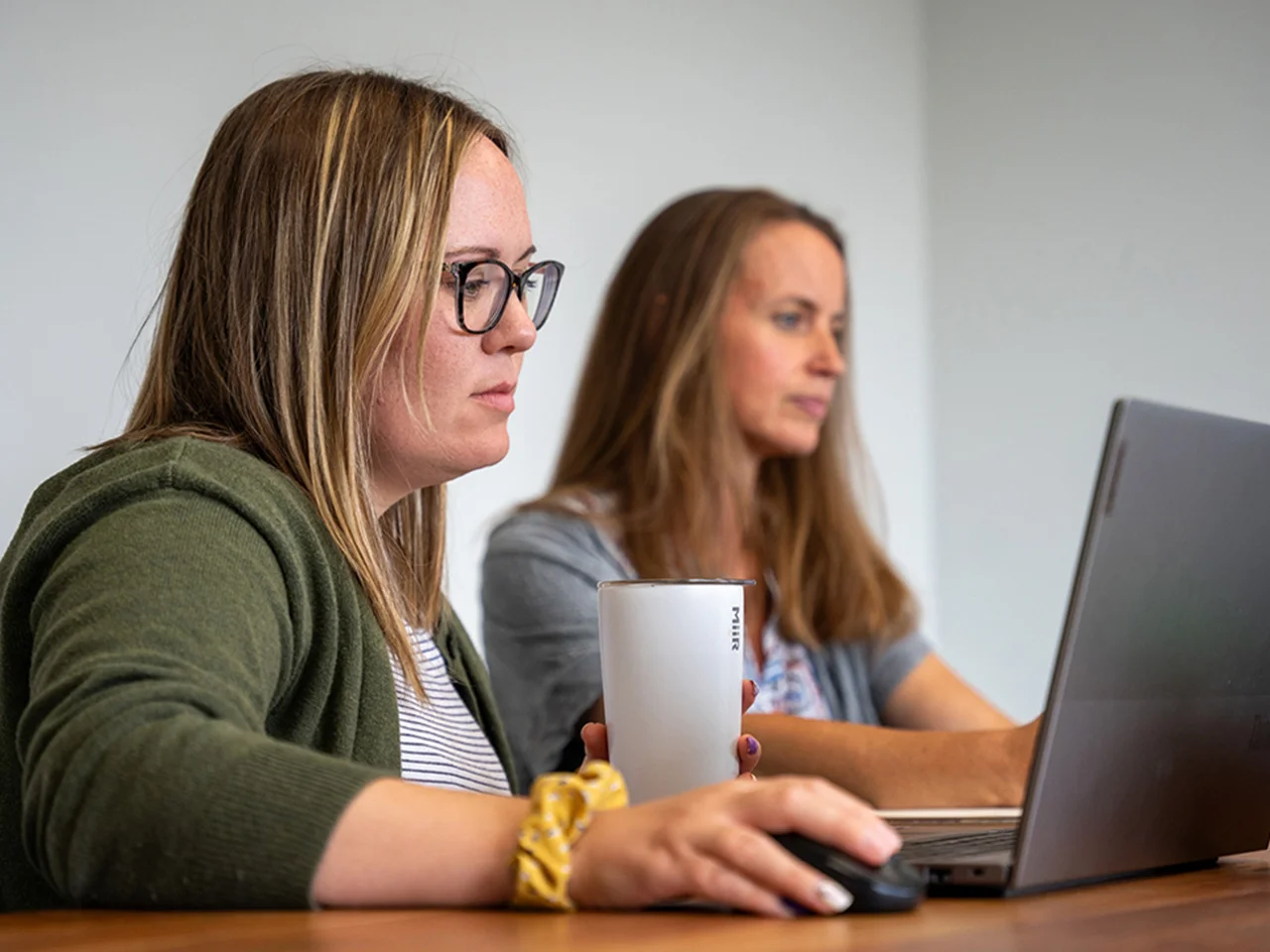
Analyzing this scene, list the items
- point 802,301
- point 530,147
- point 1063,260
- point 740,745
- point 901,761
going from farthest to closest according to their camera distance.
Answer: point 1063,260 < point 530,147 < point 802,301 < point 901,761 < point 740,745

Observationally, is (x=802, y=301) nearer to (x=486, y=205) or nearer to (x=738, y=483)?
(x=738, y=483)

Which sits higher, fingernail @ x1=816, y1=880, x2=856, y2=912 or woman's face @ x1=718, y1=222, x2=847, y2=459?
woman's face @ x1=718, y1=222, x2=847, y2=459

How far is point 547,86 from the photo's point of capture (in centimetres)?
268

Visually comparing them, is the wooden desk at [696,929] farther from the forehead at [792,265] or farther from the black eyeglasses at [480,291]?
the forehead at [792,265]

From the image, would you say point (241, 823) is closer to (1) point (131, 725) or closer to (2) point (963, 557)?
(1) point (131, 725)

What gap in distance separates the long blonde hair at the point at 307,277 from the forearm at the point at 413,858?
0.47 metres

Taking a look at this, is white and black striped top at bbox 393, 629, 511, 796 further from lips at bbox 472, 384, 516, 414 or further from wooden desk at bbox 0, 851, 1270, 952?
wooden desk at bbox 0, 851, 1270, 952

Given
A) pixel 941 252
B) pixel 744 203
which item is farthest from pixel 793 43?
pixel 744 203

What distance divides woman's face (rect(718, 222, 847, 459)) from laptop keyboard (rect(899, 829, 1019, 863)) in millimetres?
1438

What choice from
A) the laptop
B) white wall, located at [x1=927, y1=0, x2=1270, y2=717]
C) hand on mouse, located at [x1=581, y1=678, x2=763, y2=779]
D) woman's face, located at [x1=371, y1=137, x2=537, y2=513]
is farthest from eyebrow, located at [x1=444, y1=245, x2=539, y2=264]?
white wall, located at [x1=927, y1=0, x2=1270, y2=717]

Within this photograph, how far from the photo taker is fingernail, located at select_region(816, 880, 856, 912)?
0.67 meters

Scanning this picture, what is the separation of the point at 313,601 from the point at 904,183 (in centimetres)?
284

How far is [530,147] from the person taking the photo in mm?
2629

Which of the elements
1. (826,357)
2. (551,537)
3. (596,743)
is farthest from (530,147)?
(596,743)
